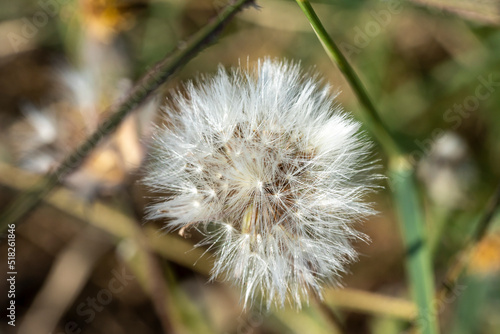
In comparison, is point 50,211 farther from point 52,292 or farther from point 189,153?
point 189,153

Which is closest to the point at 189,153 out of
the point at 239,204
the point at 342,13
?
the point at 239,204

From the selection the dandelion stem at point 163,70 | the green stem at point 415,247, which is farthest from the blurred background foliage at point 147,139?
the dandelion stem at point 163,70

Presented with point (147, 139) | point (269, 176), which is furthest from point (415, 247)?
point (147, 139)

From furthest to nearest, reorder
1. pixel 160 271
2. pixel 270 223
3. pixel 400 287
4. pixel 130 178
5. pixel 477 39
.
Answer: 1. pixel 477 39
2. pixel 400 287
3. pixel 160 271
4. pixel 130 178
5. pixel 270 223

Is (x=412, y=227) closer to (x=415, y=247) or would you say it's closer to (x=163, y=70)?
(x=415, y=247)

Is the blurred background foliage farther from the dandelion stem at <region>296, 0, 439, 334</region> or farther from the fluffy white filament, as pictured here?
the fluffy white filament

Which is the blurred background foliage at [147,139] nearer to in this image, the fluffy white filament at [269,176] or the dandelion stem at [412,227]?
the dandelion stem at [412,227]

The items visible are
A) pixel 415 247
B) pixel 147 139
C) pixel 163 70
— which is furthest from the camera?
pixel 147 139
